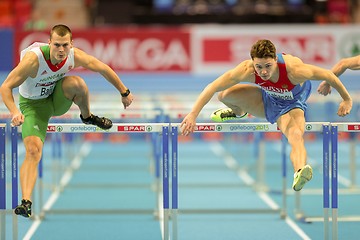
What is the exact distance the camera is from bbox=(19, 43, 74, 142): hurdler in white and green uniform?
7344 millimetres

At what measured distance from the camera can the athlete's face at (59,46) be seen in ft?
23.6

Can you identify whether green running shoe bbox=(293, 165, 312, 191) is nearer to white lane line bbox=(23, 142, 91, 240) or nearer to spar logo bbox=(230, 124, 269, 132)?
spar logo bbox=(230, 124, 269, 132)

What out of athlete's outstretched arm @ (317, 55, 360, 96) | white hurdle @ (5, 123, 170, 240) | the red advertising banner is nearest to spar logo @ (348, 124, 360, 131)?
athlete's outstretched arm @ (317, 55, 360, 96)

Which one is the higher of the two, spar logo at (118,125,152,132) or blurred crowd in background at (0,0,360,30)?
blurred crowd in background at (0,0,360,30)

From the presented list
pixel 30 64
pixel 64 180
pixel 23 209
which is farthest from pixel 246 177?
pixel 23 209

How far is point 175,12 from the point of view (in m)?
20.9

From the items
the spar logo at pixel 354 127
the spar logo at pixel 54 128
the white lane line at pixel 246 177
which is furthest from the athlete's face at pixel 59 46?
the white lane line at pixel 246 177

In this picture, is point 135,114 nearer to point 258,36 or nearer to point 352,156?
point 352,156

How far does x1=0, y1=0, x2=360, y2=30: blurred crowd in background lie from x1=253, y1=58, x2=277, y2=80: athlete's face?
41.5ft

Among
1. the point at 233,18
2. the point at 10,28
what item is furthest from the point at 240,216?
the point at 233,18

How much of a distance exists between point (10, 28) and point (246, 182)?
21.1 ft

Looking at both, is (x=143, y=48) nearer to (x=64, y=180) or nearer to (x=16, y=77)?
(x=64, y=180)

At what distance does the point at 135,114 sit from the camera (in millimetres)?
9211

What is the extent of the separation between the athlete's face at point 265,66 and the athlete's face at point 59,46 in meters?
1.71
